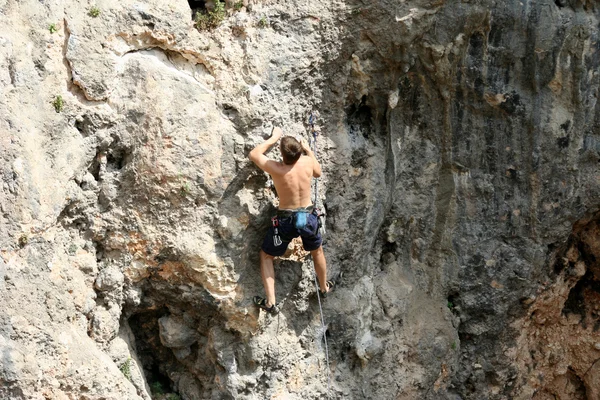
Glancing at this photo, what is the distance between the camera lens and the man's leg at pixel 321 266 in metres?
6.75

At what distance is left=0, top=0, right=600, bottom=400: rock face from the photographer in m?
5.82

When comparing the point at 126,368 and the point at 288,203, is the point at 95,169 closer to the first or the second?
the point at 288,203

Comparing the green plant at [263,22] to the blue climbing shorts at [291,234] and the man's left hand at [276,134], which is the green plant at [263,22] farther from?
the blue climbing shorts at [291,234]

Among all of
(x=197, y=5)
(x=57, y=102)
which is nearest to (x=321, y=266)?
(x=197, y=5)

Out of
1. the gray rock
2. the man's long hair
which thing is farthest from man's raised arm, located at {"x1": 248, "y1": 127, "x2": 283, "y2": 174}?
the gray rock

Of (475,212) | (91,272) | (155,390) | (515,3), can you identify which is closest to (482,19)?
(515,3)

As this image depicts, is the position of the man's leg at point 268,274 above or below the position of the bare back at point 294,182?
below

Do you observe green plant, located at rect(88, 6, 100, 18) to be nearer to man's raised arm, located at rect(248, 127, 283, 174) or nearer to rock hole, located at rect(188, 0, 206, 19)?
rock hole, located at rect(188, 0, 206, 19)

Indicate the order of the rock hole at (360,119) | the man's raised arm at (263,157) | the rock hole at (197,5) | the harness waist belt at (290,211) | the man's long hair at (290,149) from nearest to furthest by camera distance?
the man's long hair at (290,149)
the man's raised arm at (263,157)
the harness waist belt at (290,211)
the rock hole at (197,5)
the rock hole at (360,119)

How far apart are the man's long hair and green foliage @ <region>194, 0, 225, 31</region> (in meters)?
1.13

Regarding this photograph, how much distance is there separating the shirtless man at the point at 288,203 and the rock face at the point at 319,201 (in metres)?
0.19

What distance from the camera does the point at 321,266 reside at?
6844 mm

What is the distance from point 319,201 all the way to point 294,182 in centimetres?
88

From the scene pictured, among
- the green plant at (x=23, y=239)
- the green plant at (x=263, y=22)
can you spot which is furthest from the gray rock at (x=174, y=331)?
the green plant at (x=263, y=22)
